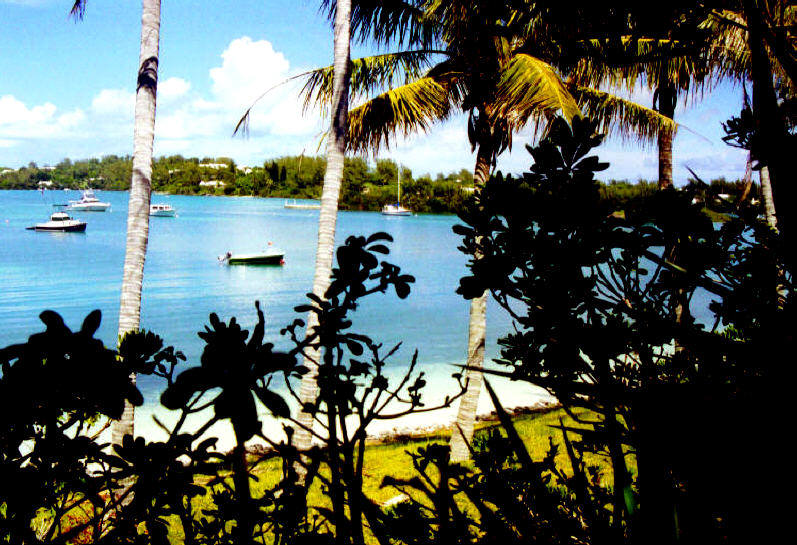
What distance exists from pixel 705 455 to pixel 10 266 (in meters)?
40.6

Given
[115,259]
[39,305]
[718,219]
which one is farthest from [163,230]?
[718,219]

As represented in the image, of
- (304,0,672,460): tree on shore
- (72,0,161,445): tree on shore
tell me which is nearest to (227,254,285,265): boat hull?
(304,0,672,460): tree on shore

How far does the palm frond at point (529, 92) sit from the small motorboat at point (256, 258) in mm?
31511

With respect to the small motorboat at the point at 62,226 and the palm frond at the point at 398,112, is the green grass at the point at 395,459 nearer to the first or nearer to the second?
the palm frond at the point at 398,112

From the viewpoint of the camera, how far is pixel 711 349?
1204 millimetres

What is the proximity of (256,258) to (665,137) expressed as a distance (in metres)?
31.4

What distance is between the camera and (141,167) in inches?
223

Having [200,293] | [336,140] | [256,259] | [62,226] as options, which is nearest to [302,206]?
[62,226]

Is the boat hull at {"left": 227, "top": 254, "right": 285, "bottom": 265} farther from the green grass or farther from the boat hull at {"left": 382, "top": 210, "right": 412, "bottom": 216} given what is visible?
the boat hull at {"left": 382, "top": 210, "right": 412, "bottom": 216}

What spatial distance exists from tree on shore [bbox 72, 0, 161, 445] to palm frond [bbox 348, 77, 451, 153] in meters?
2.62

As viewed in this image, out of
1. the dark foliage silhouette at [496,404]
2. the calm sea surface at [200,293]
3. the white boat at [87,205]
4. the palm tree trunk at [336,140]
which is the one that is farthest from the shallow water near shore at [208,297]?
the white boat at [87,205]

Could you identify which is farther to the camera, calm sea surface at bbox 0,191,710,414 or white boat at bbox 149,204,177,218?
white boat at bbox 149,204,177,218

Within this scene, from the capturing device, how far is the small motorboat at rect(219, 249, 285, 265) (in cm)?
3644

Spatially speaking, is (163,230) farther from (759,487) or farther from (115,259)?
(759,487)
